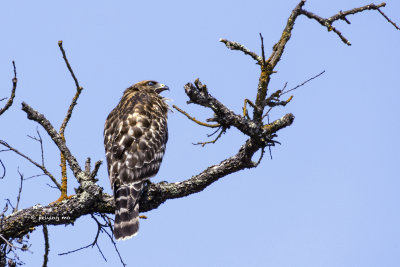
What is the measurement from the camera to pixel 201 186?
209 inches

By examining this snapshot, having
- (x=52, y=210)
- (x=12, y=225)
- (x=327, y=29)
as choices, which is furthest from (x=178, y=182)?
(x=327, y=29)

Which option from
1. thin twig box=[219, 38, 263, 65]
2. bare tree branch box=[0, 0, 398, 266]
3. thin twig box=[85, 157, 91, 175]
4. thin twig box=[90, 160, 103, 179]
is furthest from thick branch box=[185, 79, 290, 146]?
thin twig box=[85, 157, 91, 175]

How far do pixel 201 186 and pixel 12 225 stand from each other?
183 centimetres

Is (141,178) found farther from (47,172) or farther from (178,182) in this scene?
(47,172)

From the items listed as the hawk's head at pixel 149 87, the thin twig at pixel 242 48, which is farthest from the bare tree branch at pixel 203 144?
the hawk's head at pixel 149 87

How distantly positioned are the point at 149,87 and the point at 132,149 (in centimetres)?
241

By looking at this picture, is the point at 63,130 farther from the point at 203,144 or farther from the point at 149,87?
the point at 149,87

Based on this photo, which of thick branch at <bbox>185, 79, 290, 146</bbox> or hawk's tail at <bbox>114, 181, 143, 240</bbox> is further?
hawk's tail at <bbox>114, 181, 143, 240</bbox>

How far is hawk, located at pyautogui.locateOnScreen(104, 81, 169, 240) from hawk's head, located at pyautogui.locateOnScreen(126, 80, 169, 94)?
890 mm

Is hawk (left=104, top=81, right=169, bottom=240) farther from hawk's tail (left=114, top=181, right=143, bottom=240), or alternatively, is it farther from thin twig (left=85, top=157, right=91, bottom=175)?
thin twig (left=85, top=157, right=91, bottom=175)

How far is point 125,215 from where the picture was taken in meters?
5.28

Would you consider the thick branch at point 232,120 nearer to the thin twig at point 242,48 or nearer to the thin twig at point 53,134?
the thin twig at point 242,48

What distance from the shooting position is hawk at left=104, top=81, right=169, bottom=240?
5.34m

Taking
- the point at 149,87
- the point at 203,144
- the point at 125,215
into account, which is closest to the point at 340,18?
the point at 203,144
